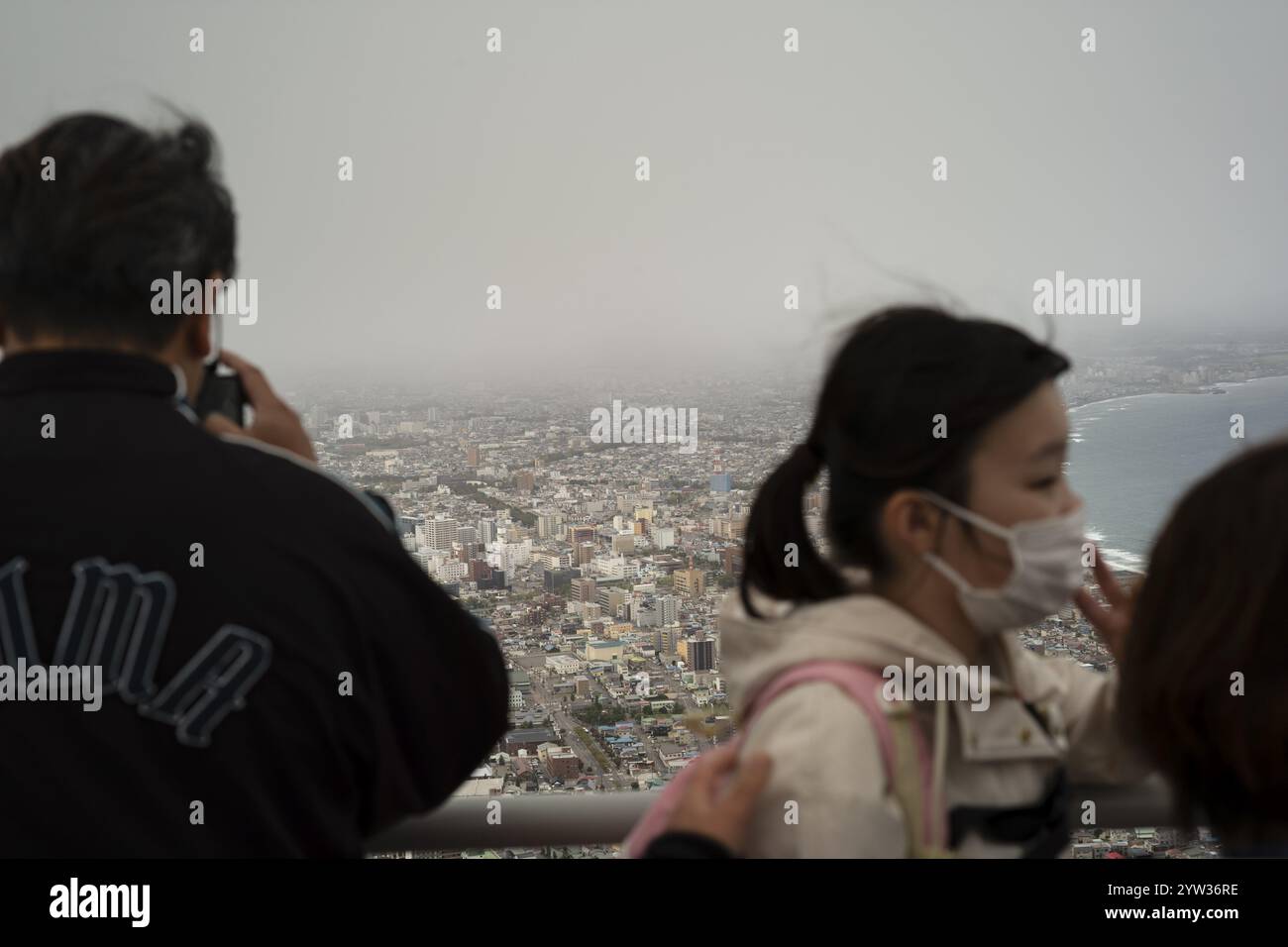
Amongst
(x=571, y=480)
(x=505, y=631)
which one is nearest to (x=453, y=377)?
(x=571, y=480)

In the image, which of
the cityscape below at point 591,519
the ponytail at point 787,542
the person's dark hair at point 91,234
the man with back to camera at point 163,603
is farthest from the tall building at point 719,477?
the person's dark hair at point 91,234

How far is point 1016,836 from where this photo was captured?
108 cm

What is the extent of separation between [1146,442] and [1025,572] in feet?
5.21

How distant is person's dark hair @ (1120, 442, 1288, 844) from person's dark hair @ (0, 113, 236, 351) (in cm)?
100

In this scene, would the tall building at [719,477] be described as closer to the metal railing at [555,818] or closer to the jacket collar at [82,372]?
the metal railing at [555,818]

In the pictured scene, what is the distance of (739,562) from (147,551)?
70 cm

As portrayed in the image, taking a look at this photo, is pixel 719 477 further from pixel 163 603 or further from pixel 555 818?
pixel 163 603

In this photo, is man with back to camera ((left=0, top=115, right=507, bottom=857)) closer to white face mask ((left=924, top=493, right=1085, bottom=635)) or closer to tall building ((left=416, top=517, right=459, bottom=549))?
white face mask ((left=924, top=493, right=1085, bottom=635))

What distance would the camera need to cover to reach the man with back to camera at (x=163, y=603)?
97cm

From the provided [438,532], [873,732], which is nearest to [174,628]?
[873,732]

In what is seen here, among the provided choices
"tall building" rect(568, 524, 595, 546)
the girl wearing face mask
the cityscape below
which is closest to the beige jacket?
the girl wearing face mask

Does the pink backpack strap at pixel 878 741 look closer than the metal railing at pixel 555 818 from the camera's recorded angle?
Yes

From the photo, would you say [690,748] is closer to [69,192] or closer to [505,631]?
[505,631]

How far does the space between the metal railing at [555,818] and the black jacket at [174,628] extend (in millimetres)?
204
